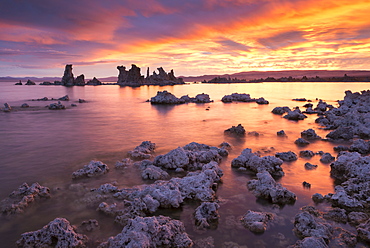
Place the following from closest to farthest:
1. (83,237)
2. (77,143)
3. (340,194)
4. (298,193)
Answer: (83,237), (340,194), (298,193), (77,143)

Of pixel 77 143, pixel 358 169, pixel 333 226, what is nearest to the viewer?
pixel 333 226

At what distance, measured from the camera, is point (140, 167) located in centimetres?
962

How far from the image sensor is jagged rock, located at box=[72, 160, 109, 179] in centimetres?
873

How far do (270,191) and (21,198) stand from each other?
7.89 meters

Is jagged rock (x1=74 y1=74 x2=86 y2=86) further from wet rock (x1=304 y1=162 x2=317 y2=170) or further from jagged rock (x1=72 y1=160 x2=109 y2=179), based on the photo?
wet rock (x1=304 y1=162 x2=317 y2=170)

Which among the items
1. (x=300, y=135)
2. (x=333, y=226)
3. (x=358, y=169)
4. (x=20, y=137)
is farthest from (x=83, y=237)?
(x=300, y=135)

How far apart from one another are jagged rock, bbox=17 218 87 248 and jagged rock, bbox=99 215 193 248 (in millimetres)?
626

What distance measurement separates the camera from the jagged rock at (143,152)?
11102 millimetres

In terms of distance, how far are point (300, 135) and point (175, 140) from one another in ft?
29.0

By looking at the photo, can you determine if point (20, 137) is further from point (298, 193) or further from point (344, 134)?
point (344, 134)

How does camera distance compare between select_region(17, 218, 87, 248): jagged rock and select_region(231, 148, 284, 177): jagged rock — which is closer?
select_region(17, 218, 87, 248): jagged rock

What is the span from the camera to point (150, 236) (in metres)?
4.92

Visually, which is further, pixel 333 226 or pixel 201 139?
pixel 201 139

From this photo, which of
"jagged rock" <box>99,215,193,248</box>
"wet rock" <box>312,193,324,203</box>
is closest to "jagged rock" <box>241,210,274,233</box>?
"jagged rock" <box>99,215,193,248</box>
